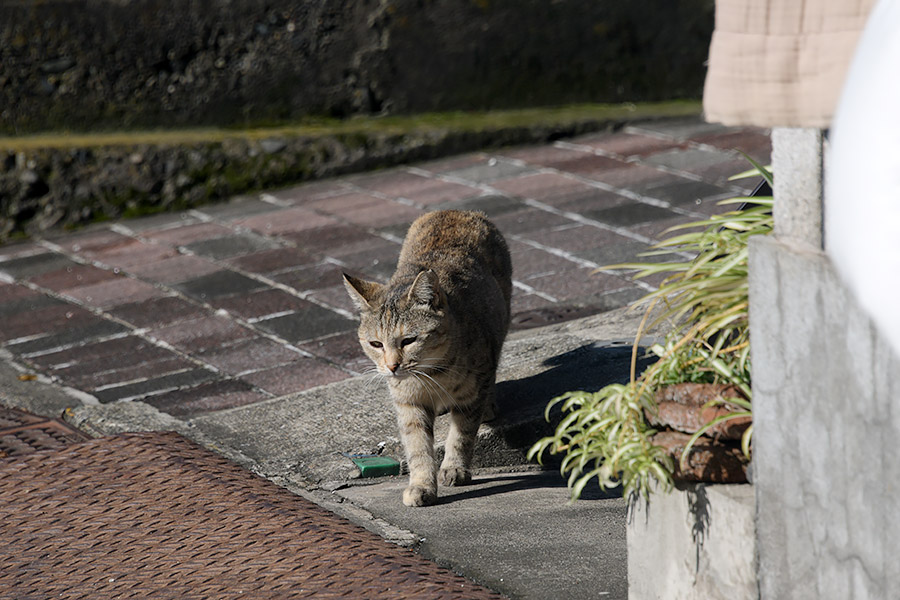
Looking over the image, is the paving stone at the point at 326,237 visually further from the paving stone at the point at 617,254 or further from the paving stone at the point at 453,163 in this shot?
the paving stone at the point at 617,254

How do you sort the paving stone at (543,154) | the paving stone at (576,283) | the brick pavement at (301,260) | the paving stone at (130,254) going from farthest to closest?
1. the paving stone at (543,154)
2. the paving stone at (130,254)
3. the paving stone at (576,283)
4. the brick pavement at (301,260)

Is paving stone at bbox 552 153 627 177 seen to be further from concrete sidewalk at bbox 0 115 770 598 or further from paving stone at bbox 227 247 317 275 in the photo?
paving stone at bbox 227 247 317 275

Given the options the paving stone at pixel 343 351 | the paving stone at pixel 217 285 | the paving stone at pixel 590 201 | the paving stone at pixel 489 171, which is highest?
the paving stone at pixel 489 171

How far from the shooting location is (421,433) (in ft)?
13.8

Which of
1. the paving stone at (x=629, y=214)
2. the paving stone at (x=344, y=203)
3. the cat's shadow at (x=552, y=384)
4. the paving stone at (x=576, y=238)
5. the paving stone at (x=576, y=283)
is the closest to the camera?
the cat's shadow at (x=552, y=384)

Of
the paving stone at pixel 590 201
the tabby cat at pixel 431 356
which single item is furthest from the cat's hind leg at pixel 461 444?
the paving stone at pixel 590 201

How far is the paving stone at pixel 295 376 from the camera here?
5.22m

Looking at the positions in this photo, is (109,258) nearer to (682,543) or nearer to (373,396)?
(373,396)

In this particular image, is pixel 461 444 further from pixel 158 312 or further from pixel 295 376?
pixel 158 312

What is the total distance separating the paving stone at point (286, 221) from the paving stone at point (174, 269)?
61cm

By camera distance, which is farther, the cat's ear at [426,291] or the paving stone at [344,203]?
the paving stone at [344,203]

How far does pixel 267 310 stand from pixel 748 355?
389 centimetres

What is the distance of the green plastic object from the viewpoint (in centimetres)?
439

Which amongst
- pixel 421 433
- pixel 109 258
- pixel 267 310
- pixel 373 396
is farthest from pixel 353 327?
pixel 109 258
